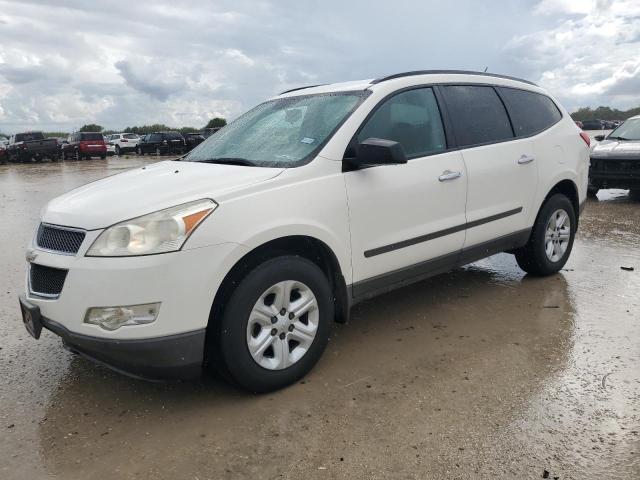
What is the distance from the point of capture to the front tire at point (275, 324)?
2.82 m

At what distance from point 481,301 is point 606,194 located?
852cm

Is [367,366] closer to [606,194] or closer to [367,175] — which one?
[367,175]

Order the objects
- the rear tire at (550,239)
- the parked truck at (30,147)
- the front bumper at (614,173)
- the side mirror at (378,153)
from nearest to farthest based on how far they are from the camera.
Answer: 1. the side mirror at (378,153)
2. the rear tire at (550,239)
3. the front bumper at (614,173)
4. the parked truck at (30,147)

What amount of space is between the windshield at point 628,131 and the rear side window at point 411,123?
8.37 meters

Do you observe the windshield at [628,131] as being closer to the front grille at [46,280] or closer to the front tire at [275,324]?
the front tire at [275,324]

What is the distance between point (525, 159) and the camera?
457 centimetres

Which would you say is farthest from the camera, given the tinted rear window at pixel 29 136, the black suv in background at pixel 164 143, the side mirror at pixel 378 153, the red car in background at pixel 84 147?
the black suv in background at pixel 164 143

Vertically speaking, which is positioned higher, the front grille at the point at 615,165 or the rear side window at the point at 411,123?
the rear side window at the point at 411,123

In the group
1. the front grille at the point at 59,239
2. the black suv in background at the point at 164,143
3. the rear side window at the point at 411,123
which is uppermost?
the black suv in background at the point at 164,143

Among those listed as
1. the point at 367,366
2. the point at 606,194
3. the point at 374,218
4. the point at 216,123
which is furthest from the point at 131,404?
the point at 216,123

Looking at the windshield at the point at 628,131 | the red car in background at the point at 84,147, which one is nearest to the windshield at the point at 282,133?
the windshield at the point at 628,131

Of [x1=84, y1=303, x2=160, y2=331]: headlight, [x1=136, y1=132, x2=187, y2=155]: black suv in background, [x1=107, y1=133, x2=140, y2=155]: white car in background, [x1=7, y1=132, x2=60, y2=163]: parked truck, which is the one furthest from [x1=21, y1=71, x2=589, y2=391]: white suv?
[x1=107, y1=133, x2=140, y2=155]: white car in background

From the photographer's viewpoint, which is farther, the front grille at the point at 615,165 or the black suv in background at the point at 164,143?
the black suv in background at the point at 164,143

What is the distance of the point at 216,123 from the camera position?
2205 inches
